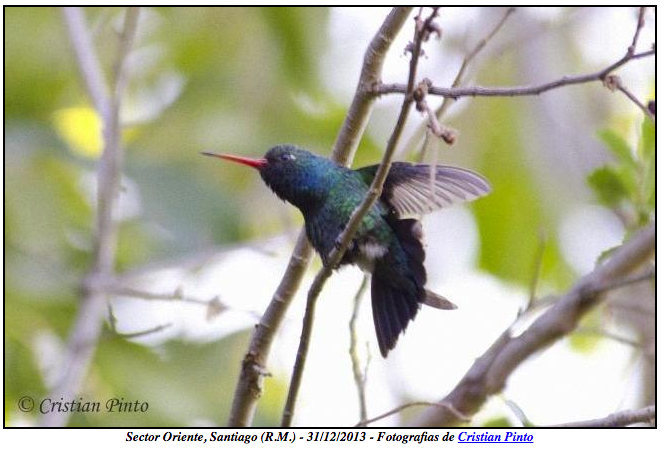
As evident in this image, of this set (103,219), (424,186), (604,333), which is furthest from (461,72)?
(103,219)

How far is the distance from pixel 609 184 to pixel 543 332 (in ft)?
2.20

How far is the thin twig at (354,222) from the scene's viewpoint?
2.00 meters

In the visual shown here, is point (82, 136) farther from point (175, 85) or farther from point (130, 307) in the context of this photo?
point (130, 307)

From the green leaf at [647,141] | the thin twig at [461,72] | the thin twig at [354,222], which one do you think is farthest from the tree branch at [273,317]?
the green leaf at [647,141]

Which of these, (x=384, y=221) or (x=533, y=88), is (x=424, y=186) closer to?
(x=384, y=221)

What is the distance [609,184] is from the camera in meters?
3.43

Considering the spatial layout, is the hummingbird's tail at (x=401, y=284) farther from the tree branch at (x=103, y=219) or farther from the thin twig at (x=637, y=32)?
the thin twig at (x=637, y=32)

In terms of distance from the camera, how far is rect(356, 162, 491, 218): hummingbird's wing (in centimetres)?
312

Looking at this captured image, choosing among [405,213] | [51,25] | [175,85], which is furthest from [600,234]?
[51,25]

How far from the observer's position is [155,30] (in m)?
6.52

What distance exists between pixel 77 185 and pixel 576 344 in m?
3.28

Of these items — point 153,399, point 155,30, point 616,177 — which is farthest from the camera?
point 155,30

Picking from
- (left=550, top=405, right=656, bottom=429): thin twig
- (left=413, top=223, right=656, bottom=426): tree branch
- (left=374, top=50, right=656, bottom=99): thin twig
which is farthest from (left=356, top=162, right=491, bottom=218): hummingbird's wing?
(left=374, top=50, right=656, bottom=99): thin twig

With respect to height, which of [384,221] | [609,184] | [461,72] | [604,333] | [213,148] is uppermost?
[213,148]
